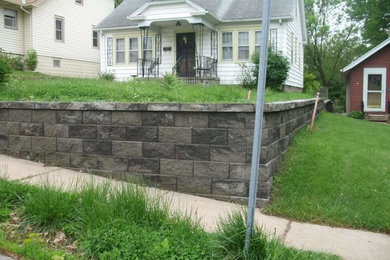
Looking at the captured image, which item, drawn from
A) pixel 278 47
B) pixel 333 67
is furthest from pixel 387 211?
pixel 333 67

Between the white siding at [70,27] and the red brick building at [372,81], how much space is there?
55.3ft

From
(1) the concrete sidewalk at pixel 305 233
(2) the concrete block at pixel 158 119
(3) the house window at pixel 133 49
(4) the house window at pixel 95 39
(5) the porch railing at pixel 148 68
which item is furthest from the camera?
(4) the house window at pixel 95 39

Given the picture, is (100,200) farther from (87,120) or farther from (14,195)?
(87,120)

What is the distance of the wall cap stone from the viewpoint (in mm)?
5672

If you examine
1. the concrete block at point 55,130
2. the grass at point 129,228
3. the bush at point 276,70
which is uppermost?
the bush at point 276,70

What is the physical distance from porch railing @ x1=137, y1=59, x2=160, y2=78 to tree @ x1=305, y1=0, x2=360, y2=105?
26.7 metres

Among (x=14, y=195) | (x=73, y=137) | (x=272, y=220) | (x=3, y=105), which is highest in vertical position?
(x=3, y=105)

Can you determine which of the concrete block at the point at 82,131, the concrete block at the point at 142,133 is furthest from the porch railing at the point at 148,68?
the concrete block at the point at 142,133

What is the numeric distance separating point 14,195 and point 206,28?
15637 millimetres

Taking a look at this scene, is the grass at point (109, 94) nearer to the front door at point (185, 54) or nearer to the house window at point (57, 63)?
the front door at point (185, 54)

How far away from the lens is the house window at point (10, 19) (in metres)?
22.7

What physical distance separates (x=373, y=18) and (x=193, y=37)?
78.7 feet

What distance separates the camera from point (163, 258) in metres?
3.64

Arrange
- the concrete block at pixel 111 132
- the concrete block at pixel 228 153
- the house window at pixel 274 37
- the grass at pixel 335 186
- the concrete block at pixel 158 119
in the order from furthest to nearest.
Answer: the house window at pixel 274 37 < the concrete block at pixel 111 132 < the concrete block at pixel 158 119 < the concrete block at pixel 228 153 < the grass at pixel 335 186
